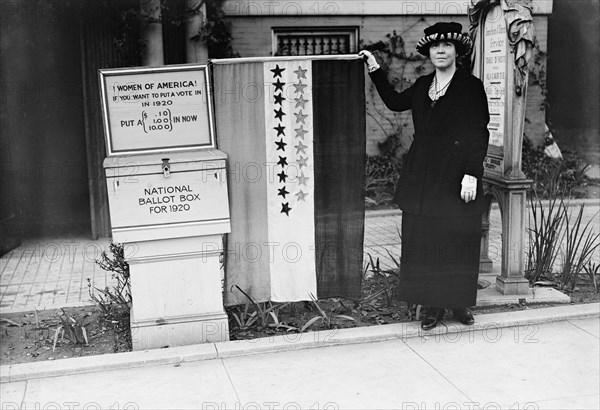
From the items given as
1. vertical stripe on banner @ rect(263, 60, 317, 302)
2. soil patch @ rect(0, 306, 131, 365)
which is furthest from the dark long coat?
soil patch @ rect(0, 306, 131, 365)

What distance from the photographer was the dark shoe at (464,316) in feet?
18.4

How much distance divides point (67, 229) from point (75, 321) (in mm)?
4334

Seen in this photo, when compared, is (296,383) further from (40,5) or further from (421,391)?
(40,5)

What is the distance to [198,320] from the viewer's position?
17.4 ft

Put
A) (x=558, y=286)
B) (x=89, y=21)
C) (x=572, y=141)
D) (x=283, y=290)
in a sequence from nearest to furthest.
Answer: (x=283, y=290) → (x=558, y=286) → (x=89, y=21) → (x=572, y=141)

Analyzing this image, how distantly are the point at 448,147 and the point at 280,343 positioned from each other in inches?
71.1

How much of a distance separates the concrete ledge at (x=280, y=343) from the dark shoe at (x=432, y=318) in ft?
0.14

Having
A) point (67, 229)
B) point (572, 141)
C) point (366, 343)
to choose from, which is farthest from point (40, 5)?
point (572, 141)

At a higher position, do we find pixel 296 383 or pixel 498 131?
pixel 498 131

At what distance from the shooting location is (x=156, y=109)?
17.1 ft

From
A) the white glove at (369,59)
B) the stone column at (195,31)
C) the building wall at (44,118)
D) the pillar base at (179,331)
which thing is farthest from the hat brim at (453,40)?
the building wall at (44,118)

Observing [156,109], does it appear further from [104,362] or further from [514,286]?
[514,286]

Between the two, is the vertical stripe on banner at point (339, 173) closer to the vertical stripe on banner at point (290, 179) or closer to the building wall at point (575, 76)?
the vertical stripe on banner at point (290, 179)

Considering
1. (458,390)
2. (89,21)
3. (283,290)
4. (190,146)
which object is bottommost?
(458,390)
